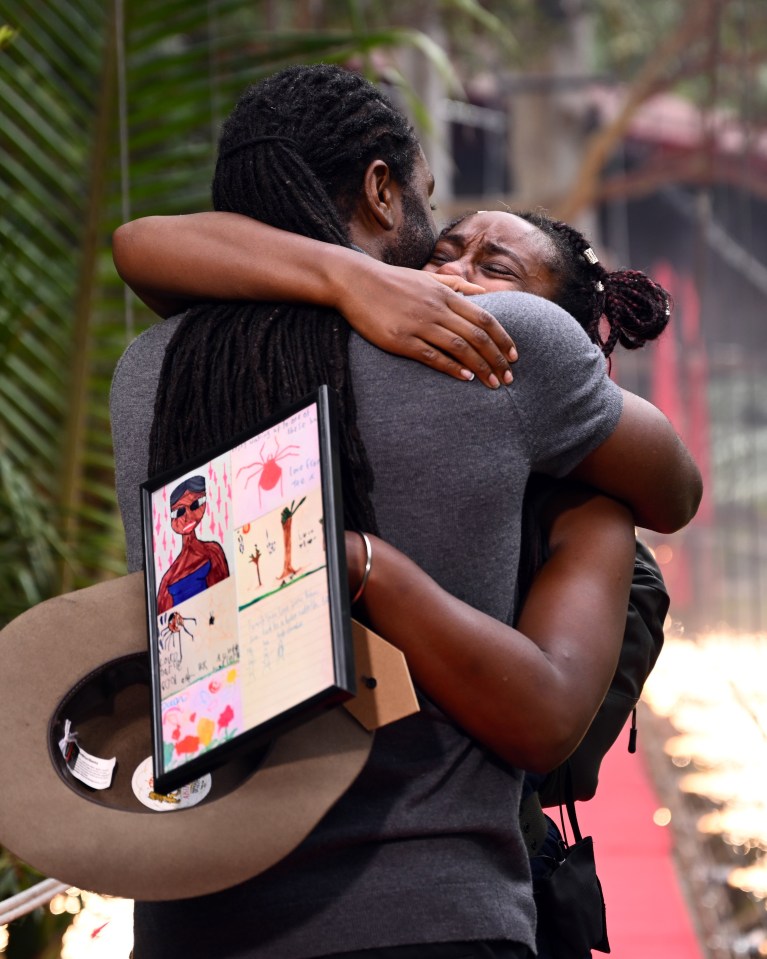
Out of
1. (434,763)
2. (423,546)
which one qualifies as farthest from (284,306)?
(434,763)

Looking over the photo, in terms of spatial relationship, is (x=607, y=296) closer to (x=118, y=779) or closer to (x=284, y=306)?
(x=284, y=306)

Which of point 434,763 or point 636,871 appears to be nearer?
point 434,763

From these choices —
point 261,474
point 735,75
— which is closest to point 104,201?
point 261,474

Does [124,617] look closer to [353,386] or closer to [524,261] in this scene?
[353,386]

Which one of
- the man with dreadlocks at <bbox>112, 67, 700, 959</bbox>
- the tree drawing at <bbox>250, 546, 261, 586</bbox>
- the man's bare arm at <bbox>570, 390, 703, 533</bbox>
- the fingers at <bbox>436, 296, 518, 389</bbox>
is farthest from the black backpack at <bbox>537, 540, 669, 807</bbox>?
the tree drawing at <bbox>250, 546, 261, 586</bbox>

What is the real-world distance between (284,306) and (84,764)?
0.41 meters

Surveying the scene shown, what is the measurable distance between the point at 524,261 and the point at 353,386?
48cm

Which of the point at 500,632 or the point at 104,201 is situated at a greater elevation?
the point at 500,632

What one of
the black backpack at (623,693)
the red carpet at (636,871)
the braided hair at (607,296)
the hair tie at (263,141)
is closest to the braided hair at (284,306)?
the hair tie at (263,141)

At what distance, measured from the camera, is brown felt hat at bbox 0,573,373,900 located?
95 cm

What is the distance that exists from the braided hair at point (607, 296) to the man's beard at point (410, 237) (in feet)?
0.99

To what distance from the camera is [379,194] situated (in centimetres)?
121

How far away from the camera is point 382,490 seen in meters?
1.06

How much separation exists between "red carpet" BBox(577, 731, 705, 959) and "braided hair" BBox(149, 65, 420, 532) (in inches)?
113
